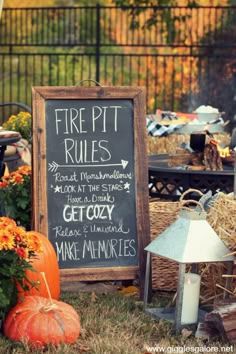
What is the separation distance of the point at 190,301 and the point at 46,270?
0.84m

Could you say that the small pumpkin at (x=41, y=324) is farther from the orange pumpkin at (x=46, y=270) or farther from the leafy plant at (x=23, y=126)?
the leafy plant at (x=23, y=126)

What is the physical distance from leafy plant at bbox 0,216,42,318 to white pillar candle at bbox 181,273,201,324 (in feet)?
2.72

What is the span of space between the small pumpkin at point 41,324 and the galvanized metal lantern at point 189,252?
2.02 feet

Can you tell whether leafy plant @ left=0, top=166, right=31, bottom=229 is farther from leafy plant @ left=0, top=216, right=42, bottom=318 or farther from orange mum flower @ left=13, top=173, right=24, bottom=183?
leafy plant @ left=0, top=216, right=42, bottom=318

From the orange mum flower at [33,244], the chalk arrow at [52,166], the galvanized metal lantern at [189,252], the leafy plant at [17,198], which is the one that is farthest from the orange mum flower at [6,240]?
the leafy plant at [17,198]

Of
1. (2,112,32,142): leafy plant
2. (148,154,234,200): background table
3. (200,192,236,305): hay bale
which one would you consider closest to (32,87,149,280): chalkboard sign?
(200,192,236,305): hay bale

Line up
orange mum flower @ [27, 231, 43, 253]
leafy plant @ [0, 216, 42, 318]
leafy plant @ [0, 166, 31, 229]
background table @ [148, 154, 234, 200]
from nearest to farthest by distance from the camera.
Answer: leafy plant @ [0, 216, 42, 318] < orange mum flower @ [27, 231, 43, 253] < leafy plant @ [0, 166, 31, 229] < background table @ [148, 154, 234, 200]

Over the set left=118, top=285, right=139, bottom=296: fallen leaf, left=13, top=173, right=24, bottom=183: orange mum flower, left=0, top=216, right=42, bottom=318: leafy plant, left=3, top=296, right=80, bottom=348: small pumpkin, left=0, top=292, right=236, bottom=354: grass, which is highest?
left=13, top=173, right=24, bottom=183: orange mum flower

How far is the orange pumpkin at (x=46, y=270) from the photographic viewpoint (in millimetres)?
5398

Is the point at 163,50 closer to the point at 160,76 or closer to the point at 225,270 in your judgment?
the point at 160,76

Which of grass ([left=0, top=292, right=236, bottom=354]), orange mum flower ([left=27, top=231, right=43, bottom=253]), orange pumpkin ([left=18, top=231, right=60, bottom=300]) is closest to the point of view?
grass ([left=0, top=292, right=236, bottom=354])

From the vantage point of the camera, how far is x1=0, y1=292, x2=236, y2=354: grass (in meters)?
4.74

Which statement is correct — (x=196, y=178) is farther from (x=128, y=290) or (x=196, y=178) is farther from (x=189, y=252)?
(x=189, y=252)

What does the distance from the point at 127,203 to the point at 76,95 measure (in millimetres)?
736
